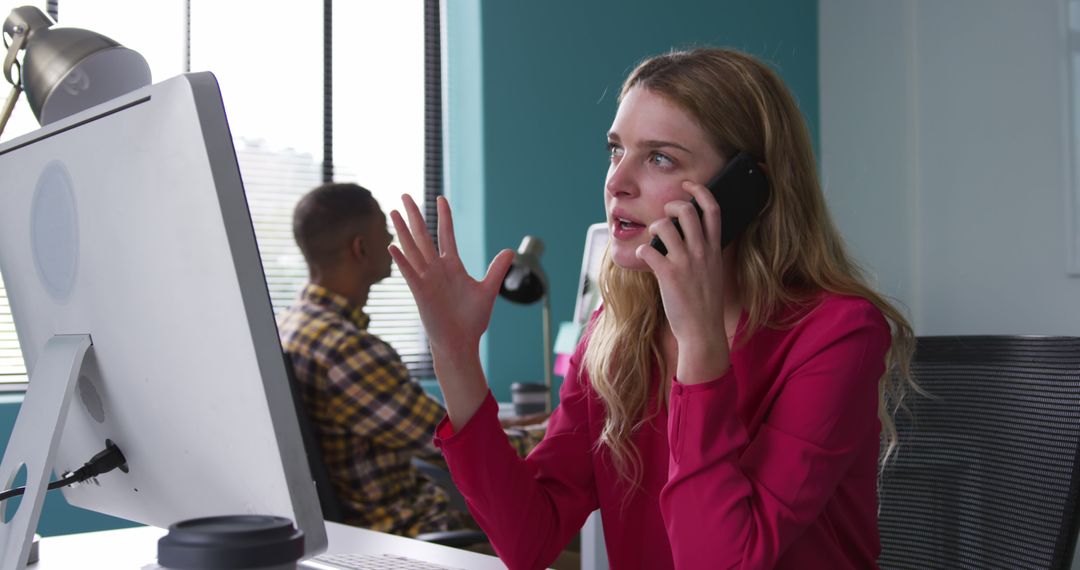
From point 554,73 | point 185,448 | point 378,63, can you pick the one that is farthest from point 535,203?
point 185,448

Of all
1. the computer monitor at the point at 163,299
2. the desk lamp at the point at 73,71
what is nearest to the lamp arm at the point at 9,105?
the desk lamp at the point at 73,71

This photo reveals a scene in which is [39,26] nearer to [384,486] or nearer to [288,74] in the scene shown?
[384,486]

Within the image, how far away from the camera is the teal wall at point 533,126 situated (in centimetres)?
381

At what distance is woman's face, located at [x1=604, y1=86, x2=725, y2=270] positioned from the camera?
4.01 feet

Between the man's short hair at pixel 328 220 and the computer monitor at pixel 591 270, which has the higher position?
the man's short hair at pixel 328 220

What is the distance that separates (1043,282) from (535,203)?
1.82 m

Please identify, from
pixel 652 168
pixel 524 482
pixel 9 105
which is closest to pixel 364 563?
pixel 524 482

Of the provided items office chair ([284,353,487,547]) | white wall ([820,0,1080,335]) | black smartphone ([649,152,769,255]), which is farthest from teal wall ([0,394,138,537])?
white wall ([820,0,1080,335])

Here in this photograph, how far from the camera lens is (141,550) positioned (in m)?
1.28

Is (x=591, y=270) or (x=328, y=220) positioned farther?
(x=591, y=270)

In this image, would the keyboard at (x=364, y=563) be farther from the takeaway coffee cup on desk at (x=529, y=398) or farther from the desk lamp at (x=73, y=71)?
the takeaway coffee cup on desk at (x=529, y=398)

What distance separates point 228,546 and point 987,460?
0.99 m

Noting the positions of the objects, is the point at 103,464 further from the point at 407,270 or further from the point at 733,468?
the point at 733,468

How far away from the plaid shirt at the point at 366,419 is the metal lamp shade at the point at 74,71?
3.43 ft
